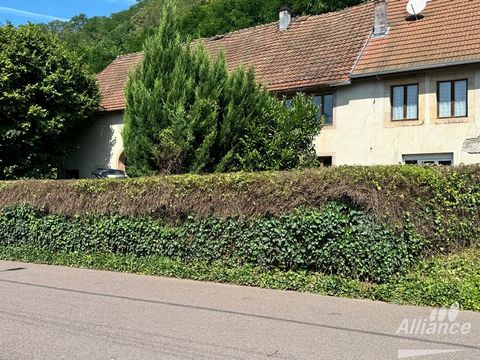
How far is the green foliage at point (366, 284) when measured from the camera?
28.6 feet

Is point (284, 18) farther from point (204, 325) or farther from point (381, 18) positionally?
point (204, 325)

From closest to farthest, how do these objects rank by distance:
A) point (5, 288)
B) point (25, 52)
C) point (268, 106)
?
point (5, 288)
point (268, 106)
point (25, 52)

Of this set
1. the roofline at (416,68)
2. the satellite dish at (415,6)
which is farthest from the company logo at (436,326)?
the satellite dish at (415,6)

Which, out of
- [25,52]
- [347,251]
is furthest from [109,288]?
[25,52]

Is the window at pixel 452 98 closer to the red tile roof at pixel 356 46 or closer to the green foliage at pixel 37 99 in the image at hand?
the red tile roof at pixel 356 46

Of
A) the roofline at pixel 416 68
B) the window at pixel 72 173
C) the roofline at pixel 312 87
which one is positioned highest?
the roofline at pixel 416 68

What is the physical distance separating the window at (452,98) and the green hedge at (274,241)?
35.5ft

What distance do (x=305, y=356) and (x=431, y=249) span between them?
15.3 ft

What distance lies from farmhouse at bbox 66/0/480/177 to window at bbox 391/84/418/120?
1.4 inches

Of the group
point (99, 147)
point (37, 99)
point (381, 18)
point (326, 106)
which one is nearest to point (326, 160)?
point (326, 106)

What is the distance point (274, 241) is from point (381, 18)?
14.9 m

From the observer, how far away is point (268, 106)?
16078mm

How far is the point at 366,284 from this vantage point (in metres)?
9.65

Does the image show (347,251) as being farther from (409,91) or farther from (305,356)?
(409,91)
